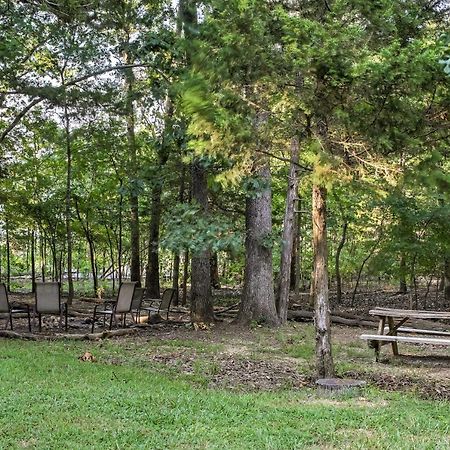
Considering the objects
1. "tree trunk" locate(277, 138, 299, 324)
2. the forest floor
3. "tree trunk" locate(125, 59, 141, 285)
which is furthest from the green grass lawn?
"tree trunk" locate(277, 138, 299, 324)

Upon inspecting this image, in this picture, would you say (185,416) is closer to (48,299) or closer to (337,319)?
(48,299)

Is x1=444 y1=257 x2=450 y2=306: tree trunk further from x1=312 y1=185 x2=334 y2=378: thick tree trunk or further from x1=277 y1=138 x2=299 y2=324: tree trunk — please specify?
x1=312 y1=185 x2=334 y2=378: thick tree trunk

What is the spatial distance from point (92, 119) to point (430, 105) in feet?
30.2

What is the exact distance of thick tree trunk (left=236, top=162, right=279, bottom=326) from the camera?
10.6 meters

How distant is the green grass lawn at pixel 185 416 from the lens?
3.59 metres

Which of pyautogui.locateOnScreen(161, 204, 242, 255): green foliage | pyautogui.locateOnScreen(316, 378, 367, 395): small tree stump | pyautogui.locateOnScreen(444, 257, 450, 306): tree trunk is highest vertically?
pyautogui.locateOnScreen(161, 204, 242, 255): green foliage

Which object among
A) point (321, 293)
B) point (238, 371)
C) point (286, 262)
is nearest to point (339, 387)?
point (321, 293)

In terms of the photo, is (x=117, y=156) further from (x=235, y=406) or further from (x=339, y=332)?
(x=235, y=406)

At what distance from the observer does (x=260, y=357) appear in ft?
24.8

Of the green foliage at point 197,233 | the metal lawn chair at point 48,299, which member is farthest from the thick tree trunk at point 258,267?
the metal lawn chair at point 48,299

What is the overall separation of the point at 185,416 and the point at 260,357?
3.50 metres

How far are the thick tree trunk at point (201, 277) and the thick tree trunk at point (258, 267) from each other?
67cm

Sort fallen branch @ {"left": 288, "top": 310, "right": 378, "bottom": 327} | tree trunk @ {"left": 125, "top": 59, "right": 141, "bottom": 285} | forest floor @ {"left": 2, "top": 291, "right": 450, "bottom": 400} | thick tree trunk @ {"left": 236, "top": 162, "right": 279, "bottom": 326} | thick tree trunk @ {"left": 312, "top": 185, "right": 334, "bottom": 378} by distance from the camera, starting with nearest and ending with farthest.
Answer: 1. thick tree trunk @ {"left": 312, "top": 185, "right": 334, "bottom": 378}
2. forest floor @ {"left": 2, "top": 291, "right": 450, "bottom": 400}
3. tree trunk @ {"left": 125, "top": 59, "right": 141, "bottom": 285}
4. thick tree trunk @ {"left": 236, "top": 162, "right": 279, "bottom": 326}
5. fallen branch @ {"left": 288, "top": 310, "right": 378, "bottom": 327}

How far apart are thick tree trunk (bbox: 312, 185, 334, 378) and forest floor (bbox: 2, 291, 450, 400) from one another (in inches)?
11.9
